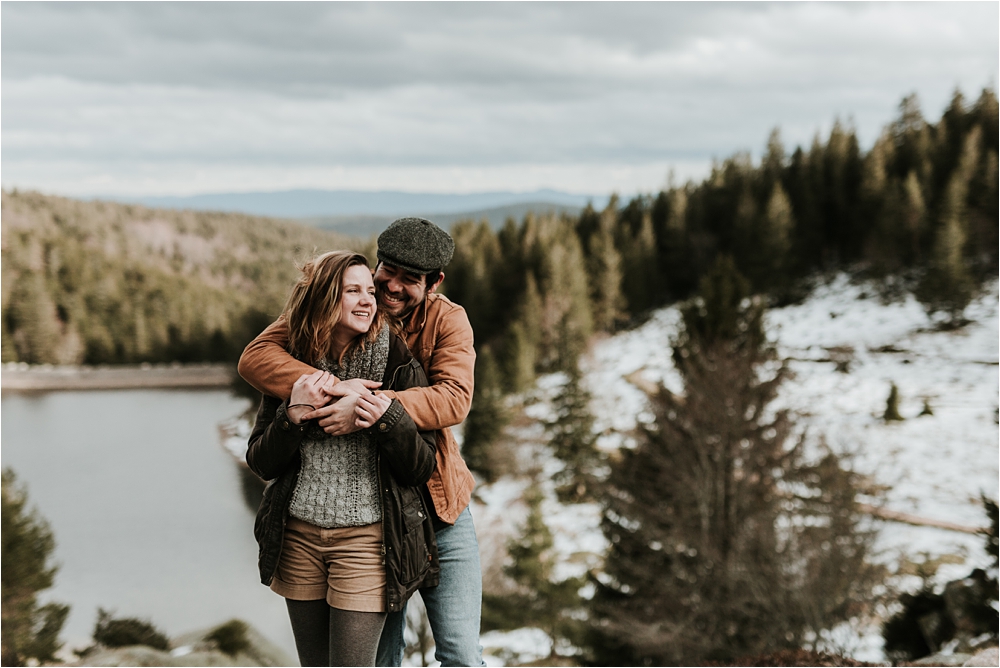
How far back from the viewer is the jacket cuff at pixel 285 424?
2340 millimetres

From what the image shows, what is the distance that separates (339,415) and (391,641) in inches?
42.1

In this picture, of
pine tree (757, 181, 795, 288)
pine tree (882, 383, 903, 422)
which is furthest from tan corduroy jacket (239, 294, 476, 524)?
pine tree (757, 181, 795, 288)

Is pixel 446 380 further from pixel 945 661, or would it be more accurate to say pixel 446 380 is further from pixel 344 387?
pixel 945 661

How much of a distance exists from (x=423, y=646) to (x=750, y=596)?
5.96 meters

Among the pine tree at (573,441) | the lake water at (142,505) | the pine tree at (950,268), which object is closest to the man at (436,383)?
the lake water at (142,505)

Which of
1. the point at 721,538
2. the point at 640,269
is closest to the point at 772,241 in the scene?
the point at 640,269

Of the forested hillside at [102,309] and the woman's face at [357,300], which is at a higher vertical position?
the woman's face at [357,300]

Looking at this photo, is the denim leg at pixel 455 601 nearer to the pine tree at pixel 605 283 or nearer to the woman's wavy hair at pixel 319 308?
the woman's wavy hair at pixel 319 308

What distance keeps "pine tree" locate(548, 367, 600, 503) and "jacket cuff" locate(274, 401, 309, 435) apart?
88.6 ft

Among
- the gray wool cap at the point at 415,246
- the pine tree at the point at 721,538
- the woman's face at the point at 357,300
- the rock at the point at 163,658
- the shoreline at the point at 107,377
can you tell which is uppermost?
the gray wool cap at the point at 415,246

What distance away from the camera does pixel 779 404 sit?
3450cm

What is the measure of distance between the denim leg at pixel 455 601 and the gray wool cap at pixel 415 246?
1.03m

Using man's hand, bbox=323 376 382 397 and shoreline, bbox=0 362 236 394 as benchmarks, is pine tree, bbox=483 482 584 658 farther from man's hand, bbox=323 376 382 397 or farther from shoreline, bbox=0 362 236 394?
shoreline, bbox=0 362 236 394

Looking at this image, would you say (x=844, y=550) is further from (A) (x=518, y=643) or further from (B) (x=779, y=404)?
(B) (x=779, y=404)
